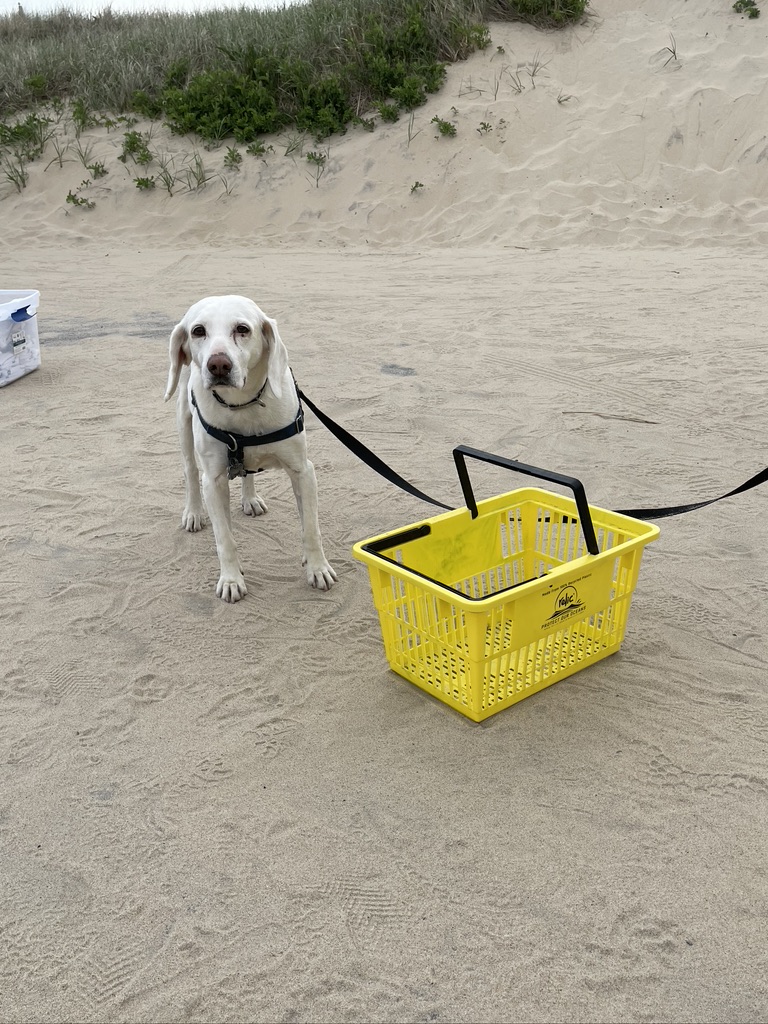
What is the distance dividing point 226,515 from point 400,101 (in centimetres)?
1101

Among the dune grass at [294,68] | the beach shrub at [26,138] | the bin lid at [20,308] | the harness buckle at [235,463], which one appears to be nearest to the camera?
the harness buckle at [235,463]

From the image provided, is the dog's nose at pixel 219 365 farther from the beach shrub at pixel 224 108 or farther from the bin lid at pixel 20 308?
the beach shrub at pixel 224 108

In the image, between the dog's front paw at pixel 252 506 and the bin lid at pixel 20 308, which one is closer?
the dog's front paw at pixel 252 506

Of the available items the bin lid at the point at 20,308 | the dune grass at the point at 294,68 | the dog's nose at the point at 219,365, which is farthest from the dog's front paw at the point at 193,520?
the dune grass at the point at 294,68

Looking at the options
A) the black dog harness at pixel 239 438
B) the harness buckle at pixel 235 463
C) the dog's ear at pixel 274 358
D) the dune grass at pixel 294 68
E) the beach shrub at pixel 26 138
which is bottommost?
the harness buckle at pixel 235 463

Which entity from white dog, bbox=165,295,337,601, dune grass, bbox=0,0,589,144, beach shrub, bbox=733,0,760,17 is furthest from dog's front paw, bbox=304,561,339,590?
beach shrub, bbox=733,0,760,17

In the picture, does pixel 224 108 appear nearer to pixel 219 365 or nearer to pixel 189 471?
pixel 189 471

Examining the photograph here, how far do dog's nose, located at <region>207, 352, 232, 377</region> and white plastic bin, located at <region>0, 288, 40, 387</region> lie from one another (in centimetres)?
373

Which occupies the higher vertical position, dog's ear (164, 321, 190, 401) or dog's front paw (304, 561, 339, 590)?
dog's ear (164, 321, 190, 401)

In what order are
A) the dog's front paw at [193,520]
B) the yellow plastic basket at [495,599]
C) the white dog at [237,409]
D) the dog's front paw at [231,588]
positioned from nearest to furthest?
1. the yellow plastic basket at [495,599]
2. the white dog at [237,409]
3. the dog's front paw at [231,588]
4. the dog's front paw at [193,520]

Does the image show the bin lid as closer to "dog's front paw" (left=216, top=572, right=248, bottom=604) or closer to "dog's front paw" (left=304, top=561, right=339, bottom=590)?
"dog's front paw" (left=216, top=572, right=248, bottom=604)

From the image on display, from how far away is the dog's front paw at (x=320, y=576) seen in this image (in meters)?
3.75

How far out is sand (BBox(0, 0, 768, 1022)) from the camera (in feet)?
6.64

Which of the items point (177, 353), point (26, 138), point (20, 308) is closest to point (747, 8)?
point (26, 138)
